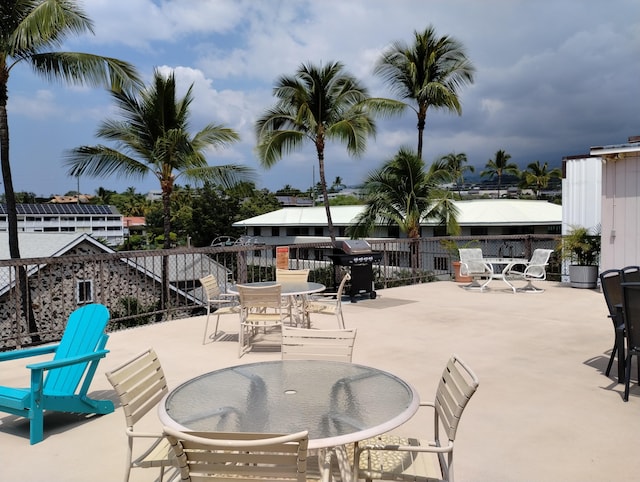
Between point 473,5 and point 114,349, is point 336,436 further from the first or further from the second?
point 473,5

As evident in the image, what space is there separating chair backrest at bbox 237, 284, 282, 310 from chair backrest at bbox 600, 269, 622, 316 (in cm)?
326

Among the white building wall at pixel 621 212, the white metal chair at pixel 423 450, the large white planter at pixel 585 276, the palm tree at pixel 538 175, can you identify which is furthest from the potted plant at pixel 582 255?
the palm tree at pixel 538 175

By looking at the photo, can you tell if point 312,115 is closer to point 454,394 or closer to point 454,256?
point 454,256

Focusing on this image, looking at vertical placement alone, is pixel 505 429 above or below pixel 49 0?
below

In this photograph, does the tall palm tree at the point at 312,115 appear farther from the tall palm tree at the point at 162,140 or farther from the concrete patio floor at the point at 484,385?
the concrete patio floor at the point at 484,385

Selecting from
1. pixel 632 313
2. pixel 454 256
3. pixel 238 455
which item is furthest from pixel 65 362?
pixel 454 256

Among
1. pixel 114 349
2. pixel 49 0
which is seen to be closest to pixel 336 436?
pixel 114 349

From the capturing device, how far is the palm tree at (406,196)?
1519 centimetres

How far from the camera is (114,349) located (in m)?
6.16

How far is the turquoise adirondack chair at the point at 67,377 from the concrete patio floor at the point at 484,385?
0.18 meters

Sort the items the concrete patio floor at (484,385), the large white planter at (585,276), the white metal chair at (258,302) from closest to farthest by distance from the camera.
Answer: the concrete patio floor at (484,385) → the white metal chair at (258,302) → the large white planter at (585,276)

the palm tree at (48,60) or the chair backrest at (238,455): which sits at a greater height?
the palm tree at (48,60)

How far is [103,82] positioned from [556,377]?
1138 centimetres

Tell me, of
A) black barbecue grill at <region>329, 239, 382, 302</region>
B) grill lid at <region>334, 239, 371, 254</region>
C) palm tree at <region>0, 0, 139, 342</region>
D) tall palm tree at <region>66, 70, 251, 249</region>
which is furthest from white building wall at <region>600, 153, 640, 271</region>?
palm tree at <region>0, 0, 139, 342</region>
